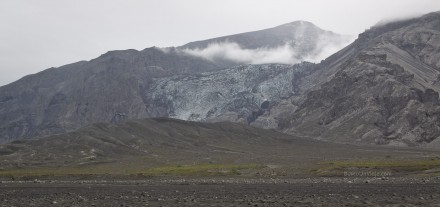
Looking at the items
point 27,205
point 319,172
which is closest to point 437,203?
point 27,205

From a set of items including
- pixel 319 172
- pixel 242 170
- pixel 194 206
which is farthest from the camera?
pixel 242 170

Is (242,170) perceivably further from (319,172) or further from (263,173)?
(319,172)

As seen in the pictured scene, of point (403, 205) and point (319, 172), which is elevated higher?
point (403, 205)

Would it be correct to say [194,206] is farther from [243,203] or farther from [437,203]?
[437,203]

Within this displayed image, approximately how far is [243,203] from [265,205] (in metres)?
4.23

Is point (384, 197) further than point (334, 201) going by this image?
Yes

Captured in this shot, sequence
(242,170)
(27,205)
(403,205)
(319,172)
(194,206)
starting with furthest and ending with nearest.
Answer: (242,170) → (319,172) → (27,205) → (194,206) → (403,205)

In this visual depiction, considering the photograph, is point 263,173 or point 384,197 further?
point 263,173

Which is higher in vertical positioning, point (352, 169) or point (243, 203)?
point (243, 203)

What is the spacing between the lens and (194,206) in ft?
189

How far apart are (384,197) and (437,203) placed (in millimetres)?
10535

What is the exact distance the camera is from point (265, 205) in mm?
56312

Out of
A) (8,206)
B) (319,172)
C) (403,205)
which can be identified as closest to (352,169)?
(319,172)

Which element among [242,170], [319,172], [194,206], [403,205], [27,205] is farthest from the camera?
[242,170]
